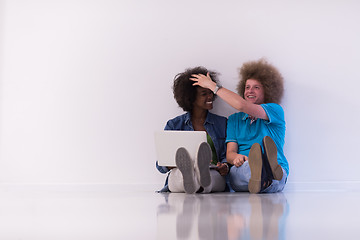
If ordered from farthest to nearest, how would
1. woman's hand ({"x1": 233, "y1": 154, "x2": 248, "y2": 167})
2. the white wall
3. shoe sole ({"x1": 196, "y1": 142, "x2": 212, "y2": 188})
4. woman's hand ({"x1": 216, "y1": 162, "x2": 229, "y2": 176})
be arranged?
the white wall < woman's hand ({"x1": 216, "y1": 162, "x2": 229, "y2": 176}) < woman's hand ({"x1": 233, "y1": 154, "x2": 248, "y2": 167}) < shoe sole ({"x1": 196, "y1": 142, "x2": 212, "y2": 188})

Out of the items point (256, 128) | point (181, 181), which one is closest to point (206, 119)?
point (256, 128)

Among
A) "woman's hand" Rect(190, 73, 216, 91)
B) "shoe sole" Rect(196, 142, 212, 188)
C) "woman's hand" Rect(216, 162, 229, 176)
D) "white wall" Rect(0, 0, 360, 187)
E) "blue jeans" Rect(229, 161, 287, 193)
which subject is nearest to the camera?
"shoe sole" Rect(196, 142, 212, 188)

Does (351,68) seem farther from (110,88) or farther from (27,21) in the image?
(27,21)

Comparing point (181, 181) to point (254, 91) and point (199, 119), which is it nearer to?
point (199, 119)

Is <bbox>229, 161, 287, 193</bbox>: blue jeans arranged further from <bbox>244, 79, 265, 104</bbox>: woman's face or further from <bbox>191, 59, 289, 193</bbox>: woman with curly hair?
Result: <bbox>244, 79, 265, 104</bbox>: woman's face

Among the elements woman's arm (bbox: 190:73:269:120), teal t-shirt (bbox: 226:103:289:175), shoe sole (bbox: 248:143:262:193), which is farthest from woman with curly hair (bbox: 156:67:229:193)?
shoe sole (bbox: 248:143:262:193)

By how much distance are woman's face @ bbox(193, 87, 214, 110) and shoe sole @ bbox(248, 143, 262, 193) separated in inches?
36.5

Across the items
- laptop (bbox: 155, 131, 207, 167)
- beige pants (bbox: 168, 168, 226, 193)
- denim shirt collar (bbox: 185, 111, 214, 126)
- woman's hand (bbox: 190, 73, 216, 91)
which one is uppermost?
woman's hand (bbox: 190, 73, 216, 91)

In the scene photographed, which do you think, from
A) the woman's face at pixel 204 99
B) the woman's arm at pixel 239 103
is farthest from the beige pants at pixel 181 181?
the woman's face at pixel 204 99

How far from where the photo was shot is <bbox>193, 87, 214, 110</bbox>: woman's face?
359cm

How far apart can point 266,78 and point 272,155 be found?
1.05 metres

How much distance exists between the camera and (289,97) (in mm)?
3758

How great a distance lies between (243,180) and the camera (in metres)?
3.07

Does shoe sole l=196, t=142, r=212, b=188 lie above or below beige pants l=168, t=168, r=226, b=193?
above
